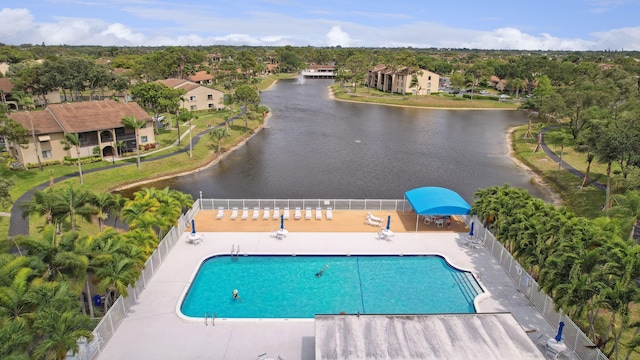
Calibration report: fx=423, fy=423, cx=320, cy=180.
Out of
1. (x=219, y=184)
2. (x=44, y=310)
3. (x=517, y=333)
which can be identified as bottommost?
(x=219, y=184)

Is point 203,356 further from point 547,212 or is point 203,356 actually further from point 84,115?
point 84,115

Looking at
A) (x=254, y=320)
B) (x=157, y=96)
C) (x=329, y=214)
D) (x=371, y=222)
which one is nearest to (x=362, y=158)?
(x=329, y=214)

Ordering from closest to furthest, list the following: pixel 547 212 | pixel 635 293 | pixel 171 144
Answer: pixel 635 293, pixel 547 212, pixel 171 144

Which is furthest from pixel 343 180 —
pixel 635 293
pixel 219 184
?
pixel 635 293

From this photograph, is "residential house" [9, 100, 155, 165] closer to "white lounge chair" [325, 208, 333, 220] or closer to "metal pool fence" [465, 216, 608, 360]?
"white lounge chair" [325, 208, 333, 220]

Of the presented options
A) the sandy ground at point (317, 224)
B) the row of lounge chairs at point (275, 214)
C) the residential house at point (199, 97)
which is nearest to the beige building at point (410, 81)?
the residential house at point (199, 97)

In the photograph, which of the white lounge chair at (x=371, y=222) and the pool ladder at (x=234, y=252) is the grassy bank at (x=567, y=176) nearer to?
the white lounge chair at (x=371, y=222)

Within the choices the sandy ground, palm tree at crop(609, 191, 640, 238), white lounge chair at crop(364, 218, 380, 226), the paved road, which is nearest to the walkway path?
palm tree at crop(609, 191, 640, 238)
